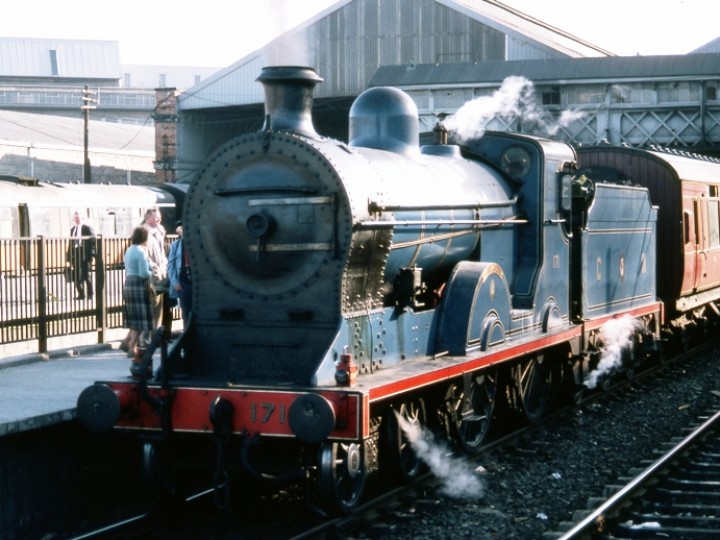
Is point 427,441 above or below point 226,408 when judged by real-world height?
below

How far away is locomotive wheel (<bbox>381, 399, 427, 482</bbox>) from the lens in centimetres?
782

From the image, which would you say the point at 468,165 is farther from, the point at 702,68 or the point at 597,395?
the point at 702,68

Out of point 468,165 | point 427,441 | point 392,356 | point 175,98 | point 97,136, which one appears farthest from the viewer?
point 97,136

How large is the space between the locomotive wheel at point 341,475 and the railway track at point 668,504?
148cm

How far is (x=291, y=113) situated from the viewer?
7.54 metres

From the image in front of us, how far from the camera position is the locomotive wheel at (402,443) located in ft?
25.7

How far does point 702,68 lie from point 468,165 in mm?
22875

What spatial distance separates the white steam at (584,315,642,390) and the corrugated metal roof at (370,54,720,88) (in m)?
18.7

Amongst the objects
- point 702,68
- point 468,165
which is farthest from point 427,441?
point 702,68

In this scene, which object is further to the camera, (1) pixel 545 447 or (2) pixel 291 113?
(1) pixel 545 447

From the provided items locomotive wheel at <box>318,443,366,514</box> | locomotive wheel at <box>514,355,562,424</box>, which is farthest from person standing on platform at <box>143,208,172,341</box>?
locomotive wheel at <box>318,443,366,514</box>

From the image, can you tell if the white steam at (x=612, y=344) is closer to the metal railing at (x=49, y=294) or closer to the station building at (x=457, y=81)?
the metal railing at (x=49, y=294)

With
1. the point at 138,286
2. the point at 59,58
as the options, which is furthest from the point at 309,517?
the point at 59,58

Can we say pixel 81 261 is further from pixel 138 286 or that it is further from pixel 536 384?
pixel 536 384
